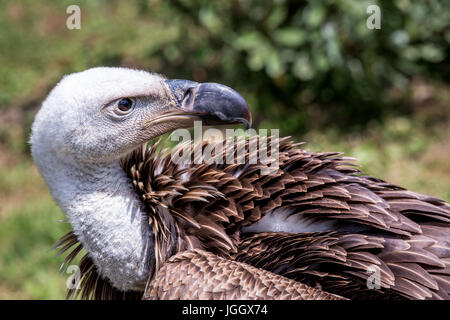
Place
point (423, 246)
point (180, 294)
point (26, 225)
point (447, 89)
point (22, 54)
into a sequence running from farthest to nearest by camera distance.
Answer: point (22, 54) → point (447, 89) → point (26, 225) → point (423, 246) → point (180, 294)

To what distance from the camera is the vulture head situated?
2922 mm

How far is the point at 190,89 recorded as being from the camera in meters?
3.09

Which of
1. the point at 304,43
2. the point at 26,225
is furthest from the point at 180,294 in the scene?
the point at 304,43

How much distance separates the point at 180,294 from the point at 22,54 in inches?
366

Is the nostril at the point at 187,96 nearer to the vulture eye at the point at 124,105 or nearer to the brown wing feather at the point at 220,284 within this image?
the vulture eye at the point at 124,105

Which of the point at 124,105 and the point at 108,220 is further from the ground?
the point at 124,105

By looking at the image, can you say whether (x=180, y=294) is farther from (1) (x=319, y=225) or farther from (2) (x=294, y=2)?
(2) (x=294, y=2)

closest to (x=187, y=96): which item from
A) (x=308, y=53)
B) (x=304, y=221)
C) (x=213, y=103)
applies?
(x=213, y=103)

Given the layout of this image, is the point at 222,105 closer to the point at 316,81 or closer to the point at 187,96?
the point at 187,96

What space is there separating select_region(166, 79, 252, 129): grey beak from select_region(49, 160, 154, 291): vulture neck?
1.77 ft

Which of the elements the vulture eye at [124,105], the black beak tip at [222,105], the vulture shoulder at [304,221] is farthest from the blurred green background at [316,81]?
the black beak tip at [222,105]

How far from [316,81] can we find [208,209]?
179 inches

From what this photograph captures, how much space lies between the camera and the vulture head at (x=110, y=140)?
9.59 feet

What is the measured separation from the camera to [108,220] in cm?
292
